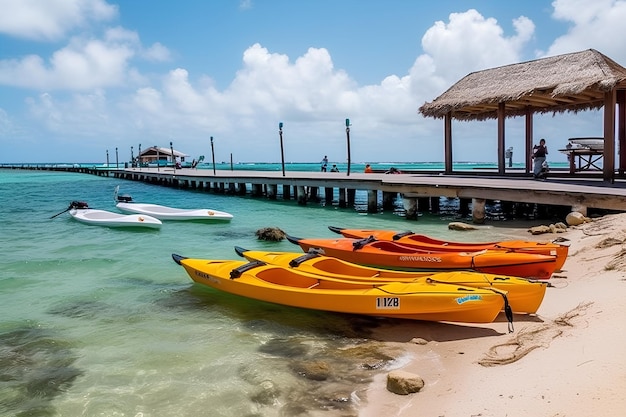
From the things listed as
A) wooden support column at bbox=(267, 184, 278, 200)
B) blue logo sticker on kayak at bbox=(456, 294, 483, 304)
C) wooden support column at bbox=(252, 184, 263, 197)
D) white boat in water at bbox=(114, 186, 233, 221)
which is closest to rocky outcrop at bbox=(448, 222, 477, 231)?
white boat in water at bbox=(114, 186, 233, 221)

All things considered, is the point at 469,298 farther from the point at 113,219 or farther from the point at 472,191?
the point at 113,219

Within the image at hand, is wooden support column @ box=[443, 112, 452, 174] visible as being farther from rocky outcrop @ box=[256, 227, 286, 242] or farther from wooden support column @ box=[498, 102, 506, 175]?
rocky outcrop @ box=[256, 227, 286, 242]

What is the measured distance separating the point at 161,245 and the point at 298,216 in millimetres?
6330

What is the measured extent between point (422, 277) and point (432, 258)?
6.07ft

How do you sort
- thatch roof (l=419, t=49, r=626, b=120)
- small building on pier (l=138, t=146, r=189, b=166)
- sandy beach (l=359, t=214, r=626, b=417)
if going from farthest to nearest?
small building on pier (l=138, t=146, r=189, b=166) < thatch roof (l=419, t=49, r=626, b=120) < sandy beach (l=359, t=214, r=626, b=417)

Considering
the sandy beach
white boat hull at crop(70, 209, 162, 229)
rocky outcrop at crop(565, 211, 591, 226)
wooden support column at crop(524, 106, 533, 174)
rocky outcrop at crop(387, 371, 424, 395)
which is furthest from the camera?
wooden support column at crop(524, 106, 533, 174)

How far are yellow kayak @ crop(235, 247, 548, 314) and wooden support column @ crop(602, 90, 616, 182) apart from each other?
397 inches

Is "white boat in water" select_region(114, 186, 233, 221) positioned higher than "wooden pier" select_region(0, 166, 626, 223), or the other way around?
"wooden pier" select_region(0, 166, 626, 223)

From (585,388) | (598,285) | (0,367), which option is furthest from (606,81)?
(0,367)

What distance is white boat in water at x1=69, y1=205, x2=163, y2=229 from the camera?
13.9m

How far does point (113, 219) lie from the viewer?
14438 mm

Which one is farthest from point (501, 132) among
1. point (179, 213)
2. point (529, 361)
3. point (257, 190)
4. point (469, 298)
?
point (529, 361)

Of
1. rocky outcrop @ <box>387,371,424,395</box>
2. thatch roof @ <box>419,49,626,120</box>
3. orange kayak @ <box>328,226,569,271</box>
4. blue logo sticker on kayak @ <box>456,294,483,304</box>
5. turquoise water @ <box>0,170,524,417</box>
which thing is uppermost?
thatch roof @ <box>419,49,626,120</box>

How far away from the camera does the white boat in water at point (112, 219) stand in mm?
13859
